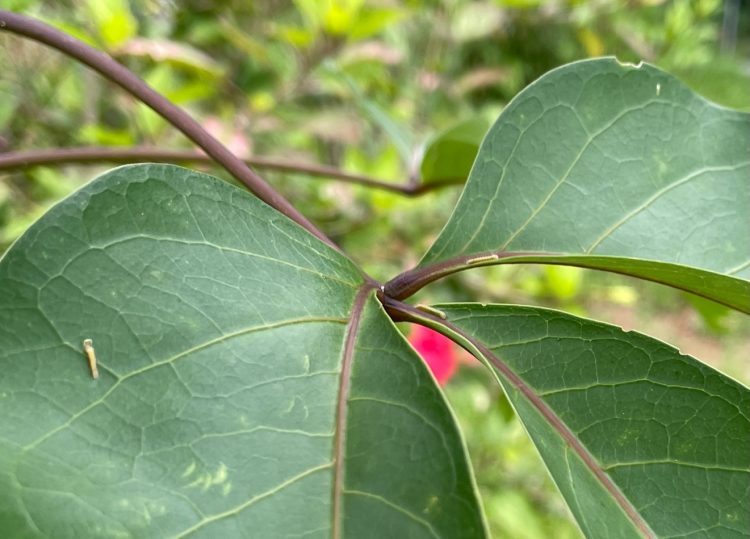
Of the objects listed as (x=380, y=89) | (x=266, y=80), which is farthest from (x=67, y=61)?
(x=380, y=89)

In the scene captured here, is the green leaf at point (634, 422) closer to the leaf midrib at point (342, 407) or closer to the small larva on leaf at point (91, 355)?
the leaf midrib at point (342, 407)

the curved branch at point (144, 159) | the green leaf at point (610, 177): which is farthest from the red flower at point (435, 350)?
the green leaf at point (610, 177)

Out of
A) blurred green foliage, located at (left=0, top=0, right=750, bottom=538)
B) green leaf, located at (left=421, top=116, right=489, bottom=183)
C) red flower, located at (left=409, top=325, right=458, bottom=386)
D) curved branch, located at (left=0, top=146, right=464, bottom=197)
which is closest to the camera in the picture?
curved branch, located at (left=0, top=146, right=464, bottom=197)

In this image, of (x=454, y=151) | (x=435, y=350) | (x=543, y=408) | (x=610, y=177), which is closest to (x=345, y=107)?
(x=435, y=350)

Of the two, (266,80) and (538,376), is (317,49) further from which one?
(538,376)

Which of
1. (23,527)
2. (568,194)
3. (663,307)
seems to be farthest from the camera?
(663,307)

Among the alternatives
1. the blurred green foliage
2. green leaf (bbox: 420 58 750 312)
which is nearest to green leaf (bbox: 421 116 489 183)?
the blurred green foliage

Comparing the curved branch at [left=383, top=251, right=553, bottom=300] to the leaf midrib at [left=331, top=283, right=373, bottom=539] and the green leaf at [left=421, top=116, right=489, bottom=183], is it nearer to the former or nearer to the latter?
the leaf midrib at [left=331, top=283, right=373, bottom=539]

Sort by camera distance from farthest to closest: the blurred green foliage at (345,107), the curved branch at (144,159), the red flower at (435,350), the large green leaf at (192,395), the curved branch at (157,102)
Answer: the red flower at (435,350)
the blurred green foliage at (345,107)
the curved branch at (144,159)
the curved branch at (157,102)
the large green leaf at (192,395)
